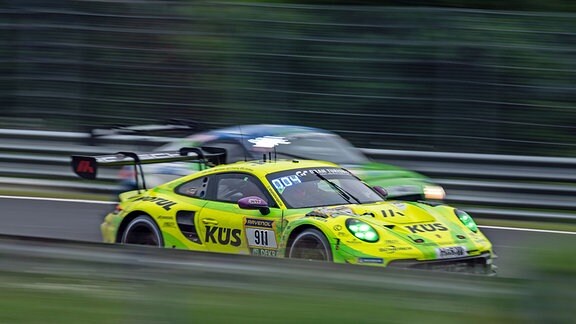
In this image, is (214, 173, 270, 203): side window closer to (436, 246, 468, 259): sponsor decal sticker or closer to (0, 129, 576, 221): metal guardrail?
(436, 246, 468, 259): sponsor decal sticker

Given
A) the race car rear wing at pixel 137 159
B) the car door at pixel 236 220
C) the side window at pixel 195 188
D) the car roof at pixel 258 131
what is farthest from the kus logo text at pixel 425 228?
the car roof at pixel 258 131

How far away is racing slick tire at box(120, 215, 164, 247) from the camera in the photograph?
8.95 meters

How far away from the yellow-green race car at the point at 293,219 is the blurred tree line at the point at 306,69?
3511 mm

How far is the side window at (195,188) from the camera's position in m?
8.91

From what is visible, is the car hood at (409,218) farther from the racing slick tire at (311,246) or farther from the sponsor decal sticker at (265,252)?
the sponsor decal sticker at (265,252)

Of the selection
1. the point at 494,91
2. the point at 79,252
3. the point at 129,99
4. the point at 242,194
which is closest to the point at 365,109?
the point at 494,91

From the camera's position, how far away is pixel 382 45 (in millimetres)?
12648

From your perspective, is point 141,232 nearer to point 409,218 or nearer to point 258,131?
point 409,218

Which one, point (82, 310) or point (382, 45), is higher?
point (382, 45)

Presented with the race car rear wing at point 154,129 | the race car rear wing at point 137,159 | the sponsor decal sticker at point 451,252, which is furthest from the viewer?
the race car rear wing at point 154,129

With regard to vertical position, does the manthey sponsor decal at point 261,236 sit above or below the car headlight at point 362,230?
below

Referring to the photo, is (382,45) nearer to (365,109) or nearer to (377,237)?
(365,109)

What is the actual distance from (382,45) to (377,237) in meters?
5.44

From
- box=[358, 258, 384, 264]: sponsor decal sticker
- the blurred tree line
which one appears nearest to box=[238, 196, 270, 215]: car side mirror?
box=[358, 258, 384, 264]: sponsor decal sticker
